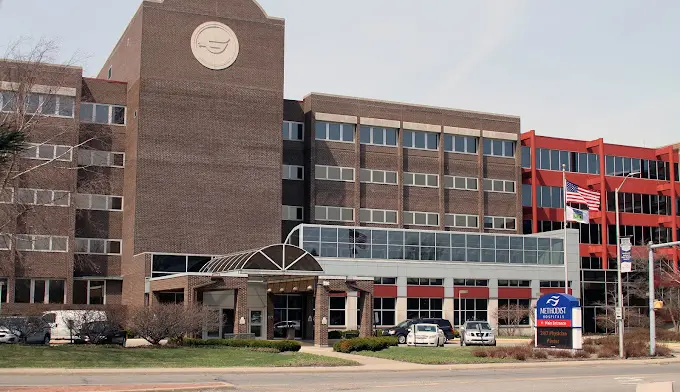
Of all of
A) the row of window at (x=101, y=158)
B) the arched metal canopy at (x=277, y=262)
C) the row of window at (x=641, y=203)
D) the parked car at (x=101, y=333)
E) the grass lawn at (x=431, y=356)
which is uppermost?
the row of window at (x=101, y=158)

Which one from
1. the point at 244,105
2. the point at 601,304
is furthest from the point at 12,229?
the point at 601,304

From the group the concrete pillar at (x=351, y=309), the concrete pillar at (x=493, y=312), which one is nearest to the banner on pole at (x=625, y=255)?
the concrete pillar at (x=351, y=309)

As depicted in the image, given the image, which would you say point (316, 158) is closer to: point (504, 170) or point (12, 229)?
point (504, 170)

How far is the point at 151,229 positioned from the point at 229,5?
707 inches

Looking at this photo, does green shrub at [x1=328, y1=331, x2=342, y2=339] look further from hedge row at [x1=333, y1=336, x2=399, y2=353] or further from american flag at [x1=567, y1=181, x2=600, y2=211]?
american flag at [x1=567, y1=181, x2=600, y2=211]

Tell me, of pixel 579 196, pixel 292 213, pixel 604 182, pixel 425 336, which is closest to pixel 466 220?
pixel 604 182

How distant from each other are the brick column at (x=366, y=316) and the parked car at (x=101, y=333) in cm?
1358

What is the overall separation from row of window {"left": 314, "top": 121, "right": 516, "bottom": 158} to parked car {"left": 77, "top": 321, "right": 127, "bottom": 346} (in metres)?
30.8

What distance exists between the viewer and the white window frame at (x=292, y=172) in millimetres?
68500

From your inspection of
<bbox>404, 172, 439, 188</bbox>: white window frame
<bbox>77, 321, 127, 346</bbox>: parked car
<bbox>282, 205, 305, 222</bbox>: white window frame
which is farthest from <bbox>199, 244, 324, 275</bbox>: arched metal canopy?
<bbox>404, 172, 439, 188</bbox>: white window frame

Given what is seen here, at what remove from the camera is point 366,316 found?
1916 inches

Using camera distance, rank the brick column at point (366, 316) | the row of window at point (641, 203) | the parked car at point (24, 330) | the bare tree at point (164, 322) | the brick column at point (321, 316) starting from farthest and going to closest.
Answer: the row of window at point (641, 203) < the brick column at point (366, 316) < the brick column at point (321, 316) < the parked car at point (24, 330) < the bare tree at point (164, 322)

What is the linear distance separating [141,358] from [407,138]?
44.0m

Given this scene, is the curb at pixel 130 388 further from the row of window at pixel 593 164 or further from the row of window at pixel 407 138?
the row of window at pixel 593 164
